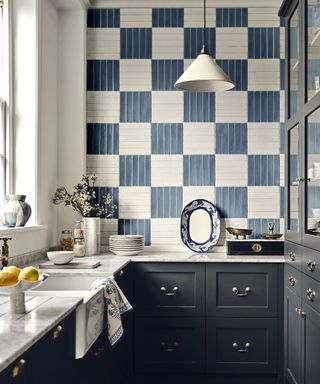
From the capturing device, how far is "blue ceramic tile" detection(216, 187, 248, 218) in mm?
4230

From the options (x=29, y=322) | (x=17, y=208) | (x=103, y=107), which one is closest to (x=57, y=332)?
(x=29, y=322)

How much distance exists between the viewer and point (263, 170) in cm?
424

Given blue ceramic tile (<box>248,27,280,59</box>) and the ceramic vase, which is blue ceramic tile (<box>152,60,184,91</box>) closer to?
blue ceramic tile (<box>248,27,280,59</box>)

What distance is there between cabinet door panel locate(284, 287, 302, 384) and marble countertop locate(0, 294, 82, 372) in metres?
1.41

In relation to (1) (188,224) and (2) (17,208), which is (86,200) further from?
(2) (17,208)

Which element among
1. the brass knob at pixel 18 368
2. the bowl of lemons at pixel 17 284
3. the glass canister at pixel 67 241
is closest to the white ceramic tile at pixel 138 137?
the glass canister at pixel 67 241

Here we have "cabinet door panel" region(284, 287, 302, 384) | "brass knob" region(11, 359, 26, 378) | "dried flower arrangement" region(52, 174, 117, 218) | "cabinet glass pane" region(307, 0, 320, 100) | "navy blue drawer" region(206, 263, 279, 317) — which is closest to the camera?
"brass knob" region(11, 359, 26, 378)

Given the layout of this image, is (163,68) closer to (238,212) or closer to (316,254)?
(238,212)

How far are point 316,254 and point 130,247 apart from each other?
1.55m

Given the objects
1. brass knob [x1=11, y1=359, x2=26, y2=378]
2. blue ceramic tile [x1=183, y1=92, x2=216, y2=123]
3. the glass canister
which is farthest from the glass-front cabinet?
brass knob [x1=11, y1=359, x2=26, y2=378]

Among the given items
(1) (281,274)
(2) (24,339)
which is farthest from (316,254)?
(2) (24,339)

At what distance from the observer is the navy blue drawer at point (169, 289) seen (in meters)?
3.73

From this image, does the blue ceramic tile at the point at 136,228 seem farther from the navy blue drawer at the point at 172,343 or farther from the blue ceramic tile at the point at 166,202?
the navy blue drawer at the point at 172,343

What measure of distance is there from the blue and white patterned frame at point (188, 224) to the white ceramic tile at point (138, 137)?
52 cm
